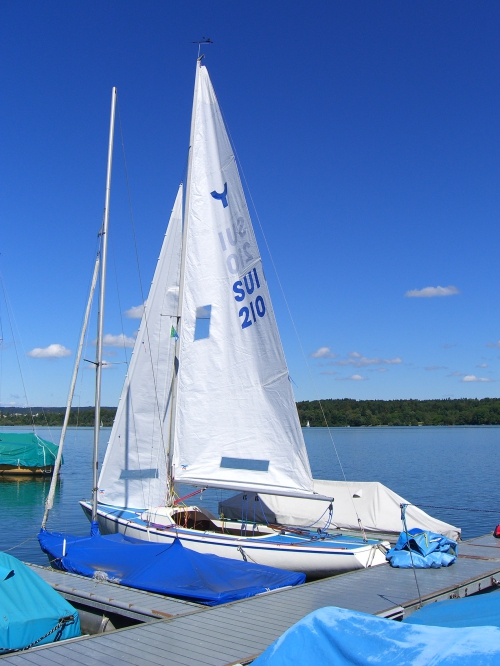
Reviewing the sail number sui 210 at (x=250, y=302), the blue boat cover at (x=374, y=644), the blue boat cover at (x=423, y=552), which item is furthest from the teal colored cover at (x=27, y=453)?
the blue boat cover at (x=374, y=644)

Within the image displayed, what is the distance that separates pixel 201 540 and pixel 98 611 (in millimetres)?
4423

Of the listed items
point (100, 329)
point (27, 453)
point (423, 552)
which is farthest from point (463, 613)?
point (27, 453)

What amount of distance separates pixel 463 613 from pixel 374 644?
8.83ft

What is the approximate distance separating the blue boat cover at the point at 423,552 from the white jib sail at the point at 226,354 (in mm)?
2796

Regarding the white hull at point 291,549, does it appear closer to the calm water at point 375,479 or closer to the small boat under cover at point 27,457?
the calm water at point 375,479

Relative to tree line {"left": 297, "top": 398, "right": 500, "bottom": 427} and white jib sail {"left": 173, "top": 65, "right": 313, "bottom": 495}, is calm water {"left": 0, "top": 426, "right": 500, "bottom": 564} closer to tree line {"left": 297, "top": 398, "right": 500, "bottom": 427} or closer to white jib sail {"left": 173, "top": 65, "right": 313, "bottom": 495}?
white jib sail {"left": 173, "top": 65, "right": 313, "bottom": 495}

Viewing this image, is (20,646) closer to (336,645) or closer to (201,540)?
(336,645)

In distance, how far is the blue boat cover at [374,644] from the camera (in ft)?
17.2

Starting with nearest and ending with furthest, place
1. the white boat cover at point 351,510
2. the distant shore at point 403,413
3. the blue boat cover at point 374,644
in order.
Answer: the blue boat cover at point 374,644, the white boat cover at point 351,510, the distant shore at point 403,413

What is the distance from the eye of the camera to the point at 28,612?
913 cm

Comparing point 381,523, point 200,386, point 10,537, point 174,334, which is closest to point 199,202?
point 174,334

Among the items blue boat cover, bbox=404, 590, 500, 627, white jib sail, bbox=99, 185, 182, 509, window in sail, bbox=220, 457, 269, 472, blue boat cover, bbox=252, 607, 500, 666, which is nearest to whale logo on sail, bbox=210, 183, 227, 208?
white jib sail, bbox=99, 185, 182, 509

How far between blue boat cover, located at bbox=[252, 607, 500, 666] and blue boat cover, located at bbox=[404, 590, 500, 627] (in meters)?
1.78

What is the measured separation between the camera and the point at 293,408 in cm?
1636
